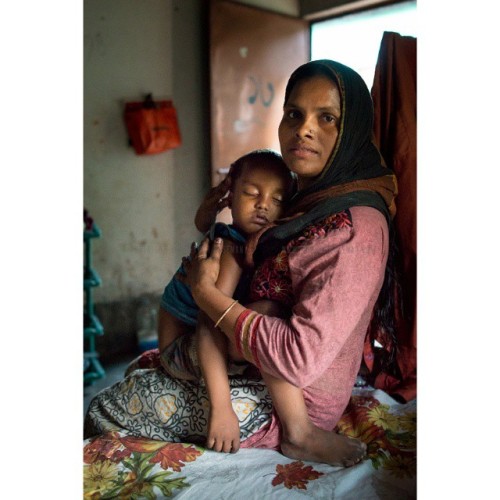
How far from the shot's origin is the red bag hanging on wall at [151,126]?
202 centimetres

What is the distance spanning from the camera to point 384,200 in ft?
3.76

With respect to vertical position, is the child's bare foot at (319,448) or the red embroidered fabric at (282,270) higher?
the red embroidered fabric at (282,270)

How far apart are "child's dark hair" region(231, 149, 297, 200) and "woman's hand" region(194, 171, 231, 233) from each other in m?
0.05

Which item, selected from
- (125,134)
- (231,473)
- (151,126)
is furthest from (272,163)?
(125,134)

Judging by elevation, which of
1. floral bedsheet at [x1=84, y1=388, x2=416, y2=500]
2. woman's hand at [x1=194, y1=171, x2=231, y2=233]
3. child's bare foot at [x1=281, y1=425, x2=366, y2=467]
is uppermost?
woman's hand at [x1=194, y1=171, x2=231, y2=233]

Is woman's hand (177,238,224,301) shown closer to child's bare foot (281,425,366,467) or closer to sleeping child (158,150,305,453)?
sleeping child (158,150,305,453)

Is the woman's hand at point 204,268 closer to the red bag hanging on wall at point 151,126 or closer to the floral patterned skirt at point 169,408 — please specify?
the floral patterned skirt at point 169,408

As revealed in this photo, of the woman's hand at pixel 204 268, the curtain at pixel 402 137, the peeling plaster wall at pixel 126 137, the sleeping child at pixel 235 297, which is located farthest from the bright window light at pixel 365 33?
the peeling plaster wall at pixel 126 137

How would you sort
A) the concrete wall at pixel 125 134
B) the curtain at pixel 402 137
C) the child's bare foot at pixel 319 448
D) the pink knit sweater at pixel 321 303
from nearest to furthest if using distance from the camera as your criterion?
1. the pink knit sweater at pixel 321 303
2. the child's bare foot at pixel 319 448
3. the curtain at pixel 402 137
4. the concrete wall at pixel 125 134

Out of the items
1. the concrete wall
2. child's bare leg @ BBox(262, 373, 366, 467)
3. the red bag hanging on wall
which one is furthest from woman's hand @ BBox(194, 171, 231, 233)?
the red bag hanging on wall

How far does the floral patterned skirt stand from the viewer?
1155 millimetres

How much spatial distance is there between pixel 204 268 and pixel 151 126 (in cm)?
103
